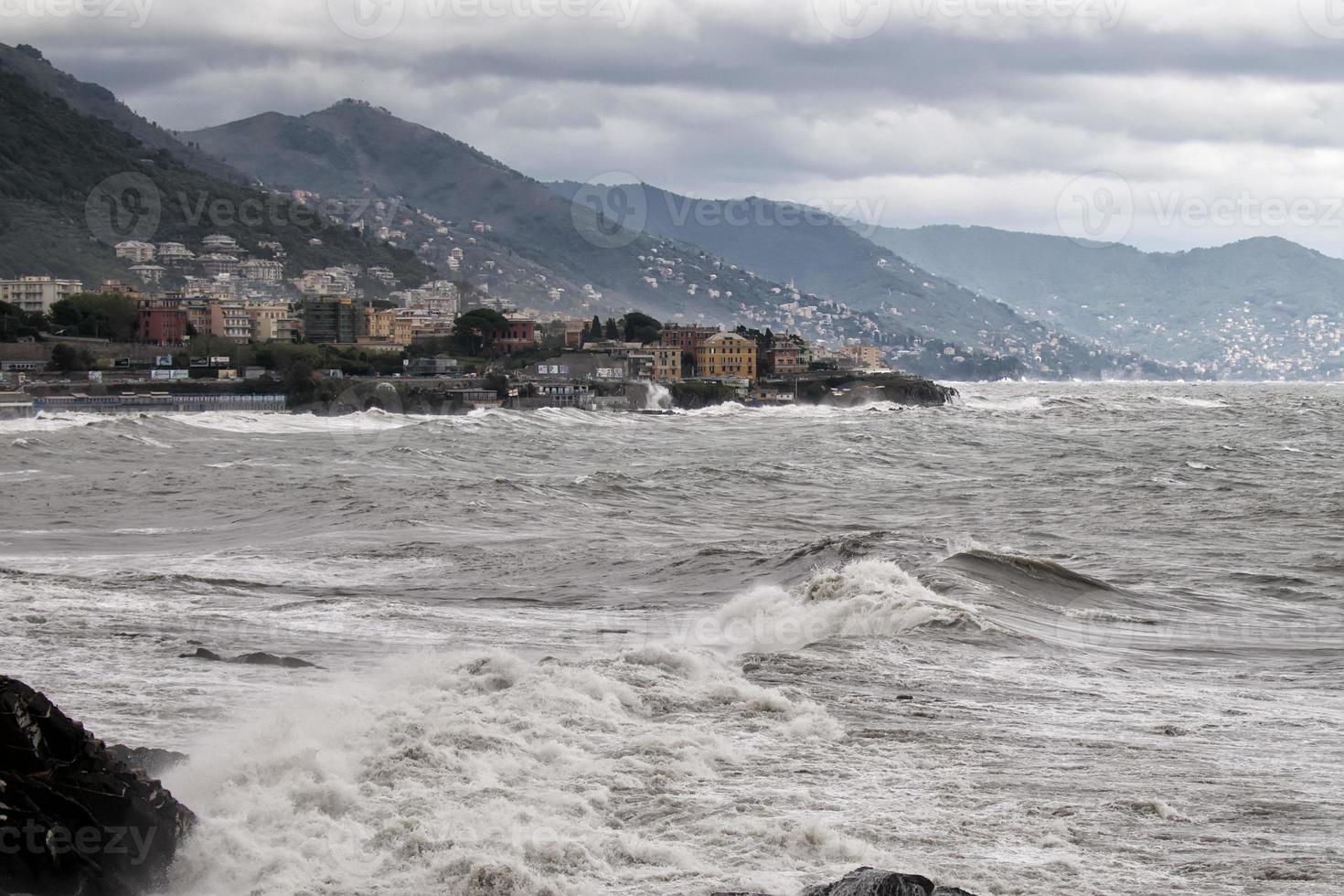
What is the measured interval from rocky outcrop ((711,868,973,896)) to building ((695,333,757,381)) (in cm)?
10806

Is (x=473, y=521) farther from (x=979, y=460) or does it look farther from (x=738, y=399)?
→ (x=738, y=399)

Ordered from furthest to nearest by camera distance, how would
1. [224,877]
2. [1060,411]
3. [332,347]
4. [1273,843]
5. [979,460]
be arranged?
1. [332,347]
2. [1060,411]
3. [979,460]
4. [1273,843]
5. [224,877]

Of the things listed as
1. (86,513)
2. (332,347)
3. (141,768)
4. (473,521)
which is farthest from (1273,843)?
(332,347)

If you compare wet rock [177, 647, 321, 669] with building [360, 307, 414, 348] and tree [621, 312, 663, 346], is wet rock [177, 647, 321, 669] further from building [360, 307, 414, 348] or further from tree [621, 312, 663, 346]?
tree [621, 312, 663, 346]

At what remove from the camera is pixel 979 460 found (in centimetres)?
4466

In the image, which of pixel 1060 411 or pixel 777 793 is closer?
pixel 777 793

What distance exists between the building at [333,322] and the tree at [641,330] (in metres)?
24.5

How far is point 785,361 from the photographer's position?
11988cm

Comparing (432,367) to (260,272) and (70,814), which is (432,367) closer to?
(260,272)

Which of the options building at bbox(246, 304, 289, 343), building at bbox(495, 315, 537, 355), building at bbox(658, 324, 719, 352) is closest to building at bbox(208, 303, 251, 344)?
building at bbox(246, 304, 289, 343)

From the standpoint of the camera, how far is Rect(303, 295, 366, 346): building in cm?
11644

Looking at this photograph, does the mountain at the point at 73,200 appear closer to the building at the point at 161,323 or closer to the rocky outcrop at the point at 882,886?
the building at the point at 161,323

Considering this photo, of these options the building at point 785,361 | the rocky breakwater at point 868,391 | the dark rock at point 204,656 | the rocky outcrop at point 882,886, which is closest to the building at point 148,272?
the building at point 785,361

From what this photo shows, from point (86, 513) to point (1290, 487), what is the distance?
2740 centimetres
